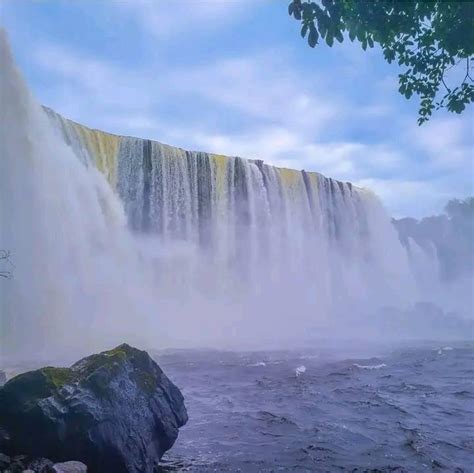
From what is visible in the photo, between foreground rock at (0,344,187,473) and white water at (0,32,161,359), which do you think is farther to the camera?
white water at (0,32,161,359)

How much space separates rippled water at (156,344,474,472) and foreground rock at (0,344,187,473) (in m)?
0.80

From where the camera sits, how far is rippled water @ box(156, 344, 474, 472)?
702cm

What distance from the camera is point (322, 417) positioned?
369 inches

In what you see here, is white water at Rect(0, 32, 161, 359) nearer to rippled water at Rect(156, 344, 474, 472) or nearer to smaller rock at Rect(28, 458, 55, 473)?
rippled water at Rect(156, 344, 474, 472)

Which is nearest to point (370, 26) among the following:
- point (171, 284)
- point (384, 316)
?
point (171, 284)

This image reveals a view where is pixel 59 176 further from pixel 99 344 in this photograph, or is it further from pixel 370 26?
pixel 370 26

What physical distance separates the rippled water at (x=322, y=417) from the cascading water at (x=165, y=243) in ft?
18.1

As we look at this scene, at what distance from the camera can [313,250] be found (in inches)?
1390

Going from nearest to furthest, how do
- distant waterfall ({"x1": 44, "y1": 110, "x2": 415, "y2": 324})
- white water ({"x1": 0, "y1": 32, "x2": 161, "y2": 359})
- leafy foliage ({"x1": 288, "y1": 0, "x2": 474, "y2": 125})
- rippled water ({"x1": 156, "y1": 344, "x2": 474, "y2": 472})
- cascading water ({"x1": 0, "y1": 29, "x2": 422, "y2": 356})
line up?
leafy foliage ({"x1": 288, "y1": 0, "x2": 474, "y2": 125}) → rippled water ({"x1": 156, "y1": 344, "x2": 474, "y2": 472}) → white water ({"x1": 0, "y1": 32, "x2": 161, "y2": 359}) → cascading water ({"x1": 0, "y1": 29, "x2": 422, "y2": 356}) → distant waterfall ({"x1": 44, "y1": 110, "x2": 415, "y2": 324})

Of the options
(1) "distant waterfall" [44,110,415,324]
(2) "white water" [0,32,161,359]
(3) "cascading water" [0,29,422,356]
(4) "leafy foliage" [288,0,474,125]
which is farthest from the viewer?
(1) "distant waterfall" [44,110,415,324]

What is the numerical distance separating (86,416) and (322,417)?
5.08m

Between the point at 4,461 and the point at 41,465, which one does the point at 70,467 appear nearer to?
the point at 41,465

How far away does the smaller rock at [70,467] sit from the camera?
5.04 m

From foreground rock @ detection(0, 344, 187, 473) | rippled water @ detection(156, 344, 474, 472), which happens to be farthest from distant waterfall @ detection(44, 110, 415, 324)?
foreground rock @ detection(0, 344, 187, 473)
